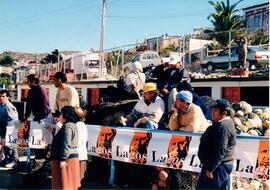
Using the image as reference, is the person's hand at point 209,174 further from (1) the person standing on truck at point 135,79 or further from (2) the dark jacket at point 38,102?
(2) the dark jacket at point 38,102

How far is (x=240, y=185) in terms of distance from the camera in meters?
6.02

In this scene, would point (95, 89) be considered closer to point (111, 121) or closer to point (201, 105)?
point (111, 121)

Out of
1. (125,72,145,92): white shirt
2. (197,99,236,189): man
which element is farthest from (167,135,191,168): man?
(125,72,145,92): white shirt

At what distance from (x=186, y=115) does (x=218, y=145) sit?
158cm

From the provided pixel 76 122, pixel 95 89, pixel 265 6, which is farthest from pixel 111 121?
pixel 265 6

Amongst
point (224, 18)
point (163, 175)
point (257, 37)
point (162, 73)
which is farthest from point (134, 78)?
point (224, 18)

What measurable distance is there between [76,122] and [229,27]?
137 ft

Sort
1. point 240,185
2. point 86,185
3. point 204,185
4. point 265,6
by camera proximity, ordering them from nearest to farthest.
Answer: point 204,185, point 240,185, point 86,185, point 265,6

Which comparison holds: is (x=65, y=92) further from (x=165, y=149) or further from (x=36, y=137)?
(x=165, y=149)

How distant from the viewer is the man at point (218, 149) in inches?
207

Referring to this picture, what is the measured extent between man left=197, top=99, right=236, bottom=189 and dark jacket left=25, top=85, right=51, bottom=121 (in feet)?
16.3

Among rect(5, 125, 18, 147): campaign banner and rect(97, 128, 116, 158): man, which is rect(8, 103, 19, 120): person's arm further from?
rect(97, 128, 116, 158): man

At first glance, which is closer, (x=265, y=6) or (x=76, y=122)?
(x=76, y=122)

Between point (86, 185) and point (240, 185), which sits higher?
point (240, 185)
